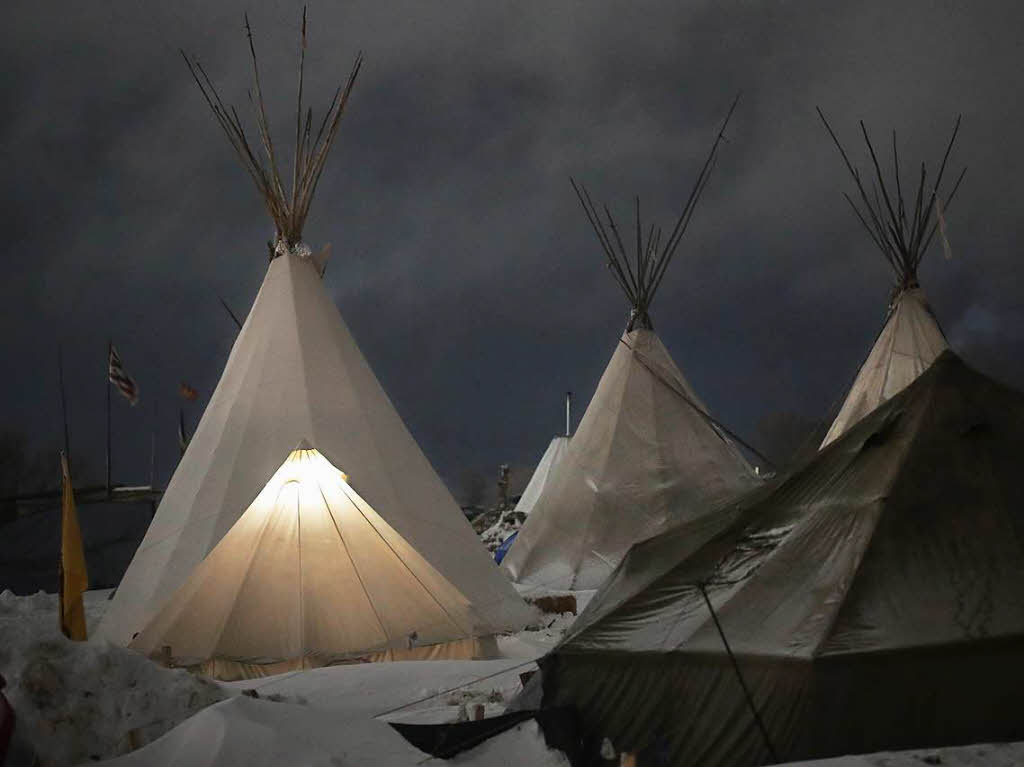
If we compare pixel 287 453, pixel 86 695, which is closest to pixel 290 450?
pixel 287 453

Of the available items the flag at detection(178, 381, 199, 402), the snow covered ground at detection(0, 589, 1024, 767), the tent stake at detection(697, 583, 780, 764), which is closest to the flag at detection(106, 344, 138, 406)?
the flag at detection(178, 381, 199, 402)

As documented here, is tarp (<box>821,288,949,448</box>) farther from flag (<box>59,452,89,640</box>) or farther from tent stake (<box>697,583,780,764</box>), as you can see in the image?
flag (<box>59,452,89,640</box>)

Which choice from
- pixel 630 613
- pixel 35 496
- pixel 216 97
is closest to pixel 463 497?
pixel 35 496

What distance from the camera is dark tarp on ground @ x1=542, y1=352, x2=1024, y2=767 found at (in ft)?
7.77

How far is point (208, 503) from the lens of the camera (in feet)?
16.3

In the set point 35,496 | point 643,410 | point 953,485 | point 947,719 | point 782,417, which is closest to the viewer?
point 947,719

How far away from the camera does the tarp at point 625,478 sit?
828cm

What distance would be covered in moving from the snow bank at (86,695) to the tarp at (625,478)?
5490mm

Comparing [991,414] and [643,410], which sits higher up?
[643,410]

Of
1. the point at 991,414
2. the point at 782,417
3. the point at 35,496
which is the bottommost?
the point at 991,414

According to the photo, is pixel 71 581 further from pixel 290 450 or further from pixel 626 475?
pixel 626 475

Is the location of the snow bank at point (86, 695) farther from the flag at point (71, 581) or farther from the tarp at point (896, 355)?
the tarp at point (896, 355)

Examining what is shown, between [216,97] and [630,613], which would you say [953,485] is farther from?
[216,97]

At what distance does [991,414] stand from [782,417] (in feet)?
58.7
